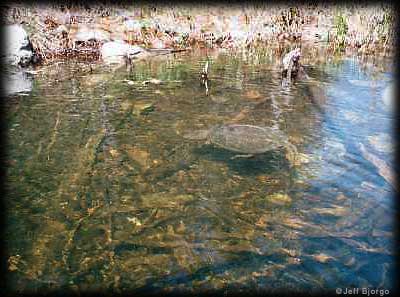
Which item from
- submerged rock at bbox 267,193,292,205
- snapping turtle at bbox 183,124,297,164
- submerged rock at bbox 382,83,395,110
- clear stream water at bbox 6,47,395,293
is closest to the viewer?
clear stream water at bbox 6,47,395,293

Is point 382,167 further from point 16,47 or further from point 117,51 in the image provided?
point 117,51

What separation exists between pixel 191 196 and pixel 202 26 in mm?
14751

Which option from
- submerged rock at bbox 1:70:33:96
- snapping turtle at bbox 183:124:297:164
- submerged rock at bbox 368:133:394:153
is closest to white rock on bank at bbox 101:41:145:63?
submerged rock at bbox 1:70:33:96

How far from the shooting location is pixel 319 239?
14.2 ft

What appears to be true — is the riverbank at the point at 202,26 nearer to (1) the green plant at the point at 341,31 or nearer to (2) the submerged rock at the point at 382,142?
(1) the green plant at the point at 341,31

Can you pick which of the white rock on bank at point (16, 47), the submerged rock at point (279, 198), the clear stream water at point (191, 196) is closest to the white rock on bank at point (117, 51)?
the white rock on bank at point (16, 47)

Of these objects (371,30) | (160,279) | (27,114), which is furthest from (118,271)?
(371,30)

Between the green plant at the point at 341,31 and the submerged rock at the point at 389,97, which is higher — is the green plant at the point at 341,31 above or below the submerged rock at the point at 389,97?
above

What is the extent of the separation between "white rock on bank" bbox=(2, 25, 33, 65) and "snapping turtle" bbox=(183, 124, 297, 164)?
812cm

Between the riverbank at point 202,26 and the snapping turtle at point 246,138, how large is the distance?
9.01 meters

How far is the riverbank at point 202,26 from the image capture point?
15031mm

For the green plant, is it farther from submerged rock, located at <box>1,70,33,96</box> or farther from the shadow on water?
submerged rock, located at <box>1,70,33,96</box>

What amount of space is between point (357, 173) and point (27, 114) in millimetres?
6447

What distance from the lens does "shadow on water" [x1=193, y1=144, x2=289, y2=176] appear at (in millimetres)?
5855
